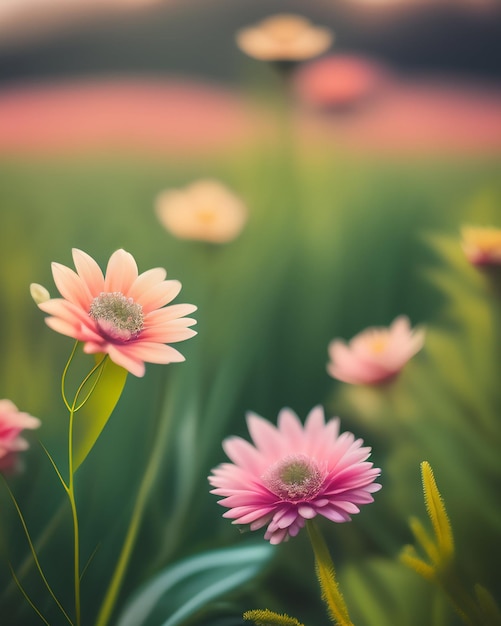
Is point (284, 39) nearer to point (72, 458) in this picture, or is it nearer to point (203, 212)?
point (203, 212)

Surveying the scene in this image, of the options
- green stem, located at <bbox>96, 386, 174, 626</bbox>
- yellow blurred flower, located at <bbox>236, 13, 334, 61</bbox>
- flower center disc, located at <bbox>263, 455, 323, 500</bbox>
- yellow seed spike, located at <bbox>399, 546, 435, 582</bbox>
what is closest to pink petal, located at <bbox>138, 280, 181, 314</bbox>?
green stem, located at <bbox>96, 386, 174, 626</bbox>

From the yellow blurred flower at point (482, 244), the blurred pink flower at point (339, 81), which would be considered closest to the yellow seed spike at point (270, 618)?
the yellow blurred flower at point (482, 244)

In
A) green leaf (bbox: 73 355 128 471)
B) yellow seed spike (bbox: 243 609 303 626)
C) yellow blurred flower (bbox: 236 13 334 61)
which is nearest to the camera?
yellow seed spike (bbox: 243 609 303 626)

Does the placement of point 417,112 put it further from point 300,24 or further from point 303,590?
point 303,590

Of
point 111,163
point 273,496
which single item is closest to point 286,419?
point 273,496

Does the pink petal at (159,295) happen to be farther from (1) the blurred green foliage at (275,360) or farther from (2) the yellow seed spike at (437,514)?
(2) the yellow seed spike at (437,514)

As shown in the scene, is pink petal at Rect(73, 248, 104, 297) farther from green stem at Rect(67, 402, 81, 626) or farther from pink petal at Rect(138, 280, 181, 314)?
green stem at Rect(67, 402, 81, 626)

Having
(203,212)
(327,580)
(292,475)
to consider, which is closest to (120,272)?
(203,212)
